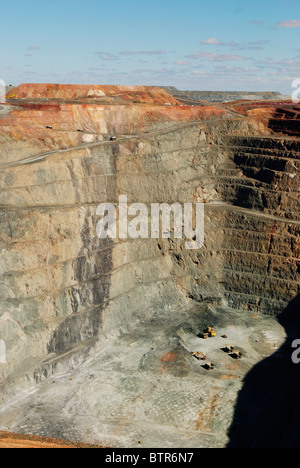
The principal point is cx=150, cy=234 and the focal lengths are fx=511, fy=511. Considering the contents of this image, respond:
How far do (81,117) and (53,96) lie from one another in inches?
659

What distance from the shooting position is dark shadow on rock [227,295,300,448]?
116ft

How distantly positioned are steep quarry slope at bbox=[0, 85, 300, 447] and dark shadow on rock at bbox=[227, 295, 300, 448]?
36.5 inches

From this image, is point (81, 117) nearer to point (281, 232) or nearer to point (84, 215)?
point (84, 215)

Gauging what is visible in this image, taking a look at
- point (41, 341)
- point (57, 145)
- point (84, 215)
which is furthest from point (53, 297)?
point (57, 145)

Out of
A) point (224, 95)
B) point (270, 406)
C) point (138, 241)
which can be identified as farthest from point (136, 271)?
point (224, 95)

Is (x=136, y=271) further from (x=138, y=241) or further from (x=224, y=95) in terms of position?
(x=224, y=95)

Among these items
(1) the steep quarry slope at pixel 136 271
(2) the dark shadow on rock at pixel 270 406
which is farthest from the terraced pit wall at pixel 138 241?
(2) the dark shadow on rock at pixel 270 406

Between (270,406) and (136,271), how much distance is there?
20554mm

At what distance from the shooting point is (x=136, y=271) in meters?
54.4

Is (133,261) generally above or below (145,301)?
above

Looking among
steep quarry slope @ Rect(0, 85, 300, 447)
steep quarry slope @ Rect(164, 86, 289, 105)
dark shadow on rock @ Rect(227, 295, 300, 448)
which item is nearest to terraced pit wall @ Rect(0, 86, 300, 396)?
steep quarry slope @ Rect(0, 85, 300, 447)

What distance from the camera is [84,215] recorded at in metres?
50.7
